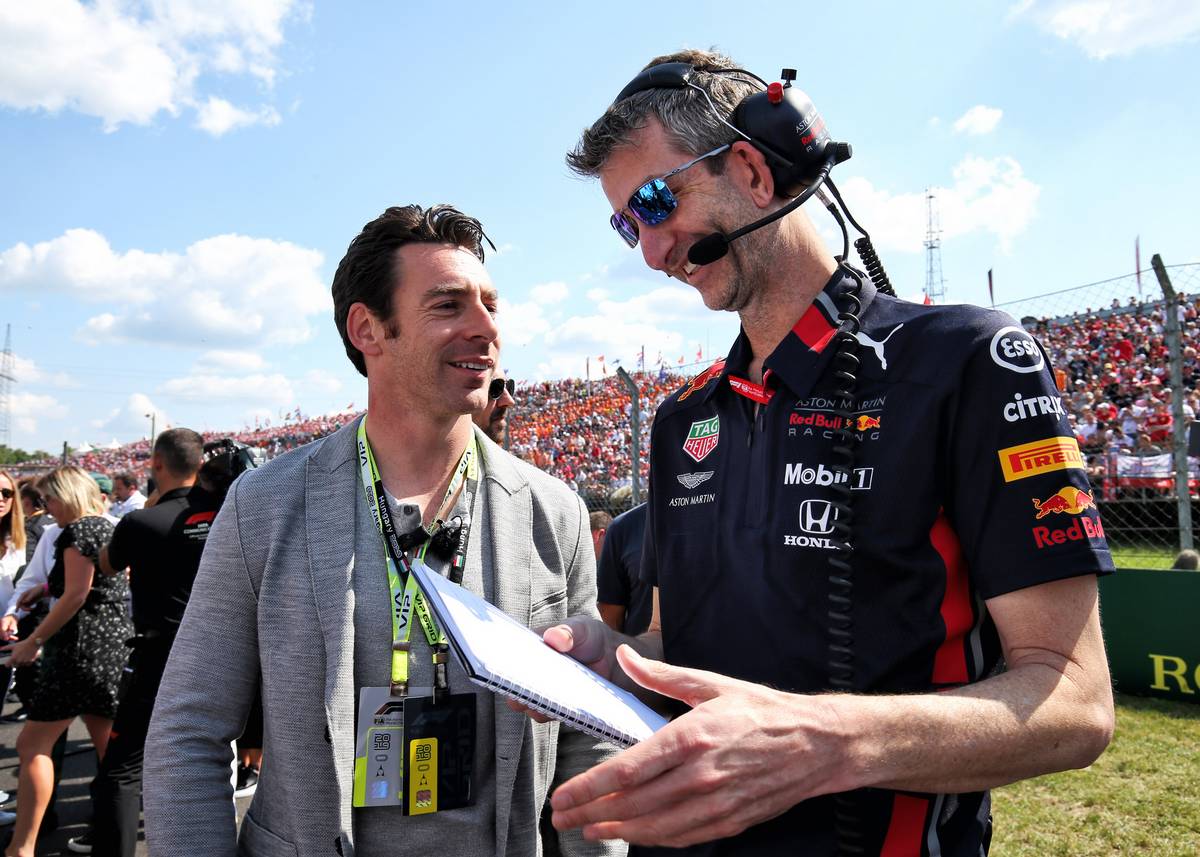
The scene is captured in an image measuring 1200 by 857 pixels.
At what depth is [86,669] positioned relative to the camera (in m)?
5.01

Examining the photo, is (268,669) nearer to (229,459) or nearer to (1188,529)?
(229,459)

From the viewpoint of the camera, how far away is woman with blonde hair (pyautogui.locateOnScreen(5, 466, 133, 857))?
465 cm

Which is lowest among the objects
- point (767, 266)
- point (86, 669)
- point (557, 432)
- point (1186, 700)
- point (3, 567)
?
point (1186, 700)

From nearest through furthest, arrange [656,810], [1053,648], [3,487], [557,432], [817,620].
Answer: [656,810] < [1053,648] < [817,620] < [3,487] < [557,432]

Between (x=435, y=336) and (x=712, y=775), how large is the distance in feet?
5.30

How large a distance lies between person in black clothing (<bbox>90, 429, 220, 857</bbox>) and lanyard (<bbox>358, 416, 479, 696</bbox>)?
234 cm

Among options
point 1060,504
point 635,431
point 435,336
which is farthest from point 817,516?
point 635,431

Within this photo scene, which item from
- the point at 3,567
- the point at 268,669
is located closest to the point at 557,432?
the point at 3,567

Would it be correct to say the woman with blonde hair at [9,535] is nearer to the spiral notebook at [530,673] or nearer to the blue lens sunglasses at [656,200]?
the spiral notebook at [530,673]

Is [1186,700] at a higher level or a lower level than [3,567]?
lower

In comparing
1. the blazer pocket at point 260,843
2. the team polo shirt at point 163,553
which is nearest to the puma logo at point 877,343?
the blazer pocket at point 260,843

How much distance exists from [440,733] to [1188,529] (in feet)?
20.4

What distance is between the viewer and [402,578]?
6.70 feet

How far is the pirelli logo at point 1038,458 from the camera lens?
3.88ft
